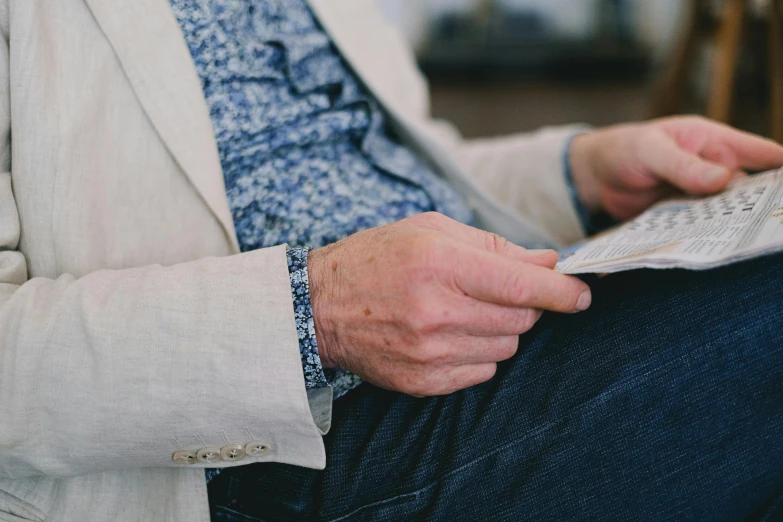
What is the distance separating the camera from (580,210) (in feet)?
3.56

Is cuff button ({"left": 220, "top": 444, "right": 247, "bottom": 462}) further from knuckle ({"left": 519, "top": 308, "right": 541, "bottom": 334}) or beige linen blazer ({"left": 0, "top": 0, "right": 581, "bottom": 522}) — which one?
knuckle ({"left": 519, "top": 308, "right": 541, "bottom": 334})

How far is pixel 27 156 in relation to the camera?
666mm

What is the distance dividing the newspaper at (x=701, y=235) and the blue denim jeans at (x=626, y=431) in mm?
44

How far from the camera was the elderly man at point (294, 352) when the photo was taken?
59 cm

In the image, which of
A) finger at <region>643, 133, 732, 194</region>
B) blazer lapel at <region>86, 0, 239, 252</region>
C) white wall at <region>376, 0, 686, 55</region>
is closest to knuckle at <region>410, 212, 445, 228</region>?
blazer lapel at <region>86, 0, 239, 252</region>

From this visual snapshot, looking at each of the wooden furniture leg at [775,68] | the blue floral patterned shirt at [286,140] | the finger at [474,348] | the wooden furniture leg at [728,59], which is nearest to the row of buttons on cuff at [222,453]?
the blue floral patterned shirt at [286,140]

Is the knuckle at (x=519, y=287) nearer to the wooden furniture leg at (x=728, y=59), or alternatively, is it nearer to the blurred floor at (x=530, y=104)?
the wooden furniture leg at (x=728, y=59)

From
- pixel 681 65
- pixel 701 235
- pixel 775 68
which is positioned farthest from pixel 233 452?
pixel 681 65

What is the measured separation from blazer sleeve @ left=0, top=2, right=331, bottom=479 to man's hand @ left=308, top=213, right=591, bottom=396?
0.17 feet

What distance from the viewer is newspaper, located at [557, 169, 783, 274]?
546 millimetres

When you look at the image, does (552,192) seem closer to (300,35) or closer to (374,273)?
(300,35)

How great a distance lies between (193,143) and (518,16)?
3.22 m

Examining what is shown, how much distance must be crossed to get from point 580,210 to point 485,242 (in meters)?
0.52

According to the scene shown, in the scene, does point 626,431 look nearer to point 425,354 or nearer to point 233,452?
point 425,354
